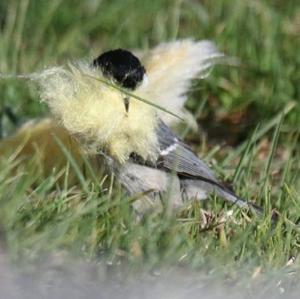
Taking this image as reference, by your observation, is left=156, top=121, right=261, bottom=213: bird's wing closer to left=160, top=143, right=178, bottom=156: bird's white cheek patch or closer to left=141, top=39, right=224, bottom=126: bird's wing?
left=160, top=143, right=178, bottom=156: bird's white cheek patch

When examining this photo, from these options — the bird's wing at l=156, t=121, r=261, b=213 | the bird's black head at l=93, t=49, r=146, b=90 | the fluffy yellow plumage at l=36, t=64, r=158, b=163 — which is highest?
the bird's black head at l=93, t=49, r=146, b=90

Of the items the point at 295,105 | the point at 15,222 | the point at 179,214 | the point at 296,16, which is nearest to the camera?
the point at 15,222

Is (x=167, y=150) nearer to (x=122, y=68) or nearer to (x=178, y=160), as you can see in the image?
(x=178, y=160)

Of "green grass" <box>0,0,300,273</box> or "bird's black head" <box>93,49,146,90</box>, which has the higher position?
"bird's black head" <box>93,49,146,90</box>

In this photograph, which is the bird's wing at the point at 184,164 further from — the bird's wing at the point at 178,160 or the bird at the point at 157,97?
the bird at the point at 157,97

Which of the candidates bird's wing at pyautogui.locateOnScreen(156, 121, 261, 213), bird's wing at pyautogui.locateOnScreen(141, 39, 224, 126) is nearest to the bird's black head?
bird's wing at pyautogui.locateOnScreen(156, 121, 261, 213)

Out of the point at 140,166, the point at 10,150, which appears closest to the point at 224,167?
the point at 140,166

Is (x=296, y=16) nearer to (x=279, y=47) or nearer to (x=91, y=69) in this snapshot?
(x=279, y=47)
